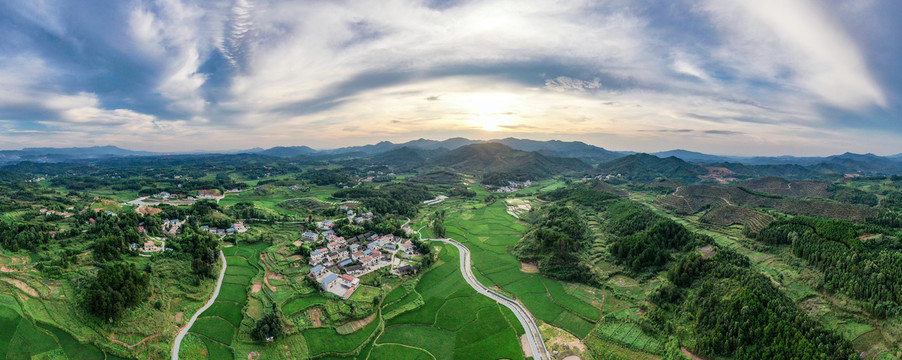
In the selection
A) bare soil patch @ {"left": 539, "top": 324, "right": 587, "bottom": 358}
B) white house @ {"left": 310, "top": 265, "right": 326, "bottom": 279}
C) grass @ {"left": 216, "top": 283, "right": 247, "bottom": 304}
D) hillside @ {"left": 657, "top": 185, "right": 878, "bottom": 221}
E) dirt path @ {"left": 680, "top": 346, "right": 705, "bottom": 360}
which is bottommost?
bare soil patch @ {"left": 539, "top": 324, "right": 587, "bottom": 358}

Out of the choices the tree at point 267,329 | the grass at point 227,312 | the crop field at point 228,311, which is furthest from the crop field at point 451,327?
the grass at point 227,312

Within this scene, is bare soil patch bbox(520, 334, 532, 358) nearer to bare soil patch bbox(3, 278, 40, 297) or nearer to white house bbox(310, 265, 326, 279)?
white house bbox(310, 265, 326, 279)

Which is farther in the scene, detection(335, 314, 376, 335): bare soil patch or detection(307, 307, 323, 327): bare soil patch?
detection(307, 307, 323, 327): bare soil patch

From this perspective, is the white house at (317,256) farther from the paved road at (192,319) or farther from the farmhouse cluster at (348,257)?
the paved road at (192,319)

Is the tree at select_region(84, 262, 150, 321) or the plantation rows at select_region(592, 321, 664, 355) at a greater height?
the tree at select_region(84, 262, 150, 321)

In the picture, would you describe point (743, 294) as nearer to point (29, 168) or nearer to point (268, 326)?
point (268, 326)

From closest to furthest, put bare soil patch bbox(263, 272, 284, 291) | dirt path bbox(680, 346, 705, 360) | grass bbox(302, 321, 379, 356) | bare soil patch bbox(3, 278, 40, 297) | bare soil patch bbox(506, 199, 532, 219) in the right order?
dirt path bbox(680, 346, 705, 360)
bare soil patch bbox(3, 278, 40, 297)
grass bbox(302, 321, 379, 356)
bare soil patch bbox(263, 272, 284, 291)
bare soil patch bbox(506, 199, 532, 219)

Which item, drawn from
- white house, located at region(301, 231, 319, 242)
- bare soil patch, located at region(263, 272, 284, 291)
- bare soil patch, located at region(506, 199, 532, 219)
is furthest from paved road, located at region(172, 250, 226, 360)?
bare soil patch, located at region(506, 199, 532, 219)
